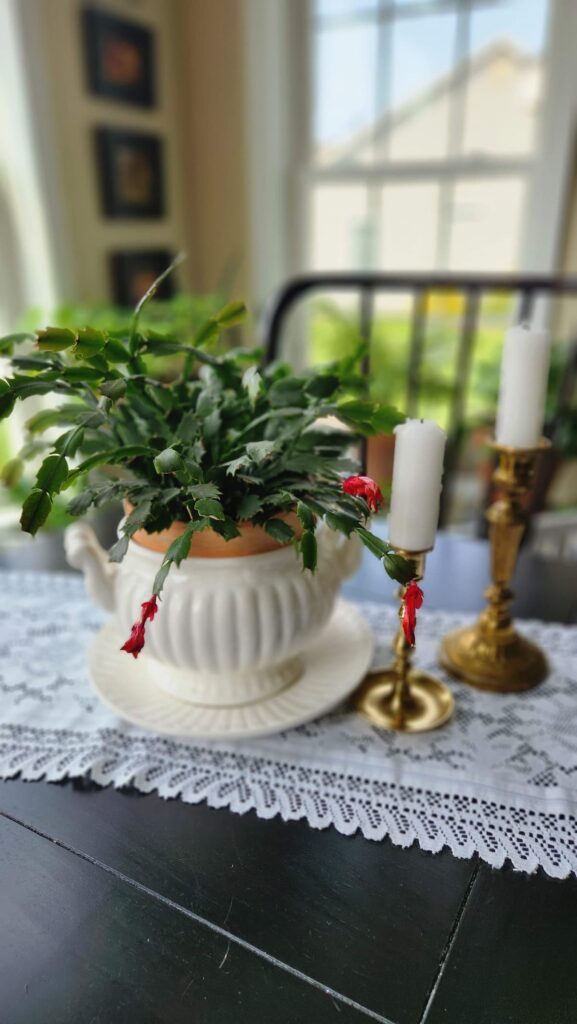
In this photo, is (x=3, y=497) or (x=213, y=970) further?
(x=3, y=497)

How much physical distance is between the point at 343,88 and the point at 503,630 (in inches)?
86.1

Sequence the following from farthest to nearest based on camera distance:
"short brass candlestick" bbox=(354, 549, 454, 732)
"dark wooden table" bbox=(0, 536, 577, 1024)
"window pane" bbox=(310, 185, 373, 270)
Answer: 1. "window pane" bbox=(310, 185, 373, 270)
2. "short brass candlestick" bbox=(354, 549, 454, 732)
3. "dark wooden table" bbox=(0, 536, 577, 1024)

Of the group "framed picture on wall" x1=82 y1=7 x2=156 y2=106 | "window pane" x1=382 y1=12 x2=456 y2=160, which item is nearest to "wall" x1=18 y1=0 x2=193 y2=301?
"framed picture on wall" x1=82 y1=7 x2=156 y2=106

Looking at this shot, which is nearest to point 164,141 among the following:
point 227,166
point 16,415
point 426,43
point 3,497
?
point 227,166

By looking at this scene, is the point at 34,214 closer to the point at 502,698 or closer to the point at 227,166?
the point at 227,166

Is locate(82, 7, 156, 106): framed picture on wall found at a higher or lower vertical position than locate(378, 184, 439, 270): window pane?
higher

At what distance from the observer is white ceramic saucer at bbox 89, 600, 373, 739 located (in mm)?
596

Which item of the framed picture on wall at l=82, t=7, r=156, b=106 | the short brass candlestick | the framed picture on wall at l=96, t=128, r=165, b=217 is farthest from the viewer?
the framed picture on wall at l=96, t=128, r=165, b=217

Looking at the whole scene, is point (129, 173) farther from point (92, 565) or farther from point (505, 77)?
point (92, 565)

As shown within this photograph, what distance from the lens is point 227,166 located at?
2.41m

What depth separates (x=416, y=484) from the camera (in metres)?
0.53

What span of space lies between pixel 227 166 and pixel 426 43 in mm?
747

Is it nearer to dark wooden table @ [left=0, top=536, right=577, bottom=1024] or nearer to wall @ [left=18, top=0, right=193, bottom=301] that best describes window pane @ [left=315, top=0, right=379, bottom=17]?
wall @ [left=18, top=0, right=193, bottom=301]

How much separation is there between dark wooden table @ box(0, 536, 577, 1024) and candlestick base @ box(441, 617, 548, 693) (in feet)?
0.72
